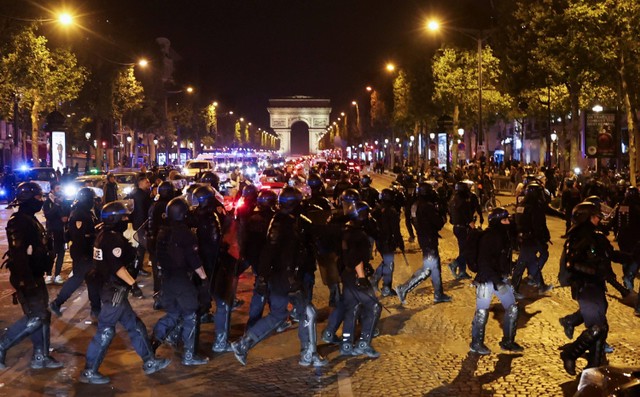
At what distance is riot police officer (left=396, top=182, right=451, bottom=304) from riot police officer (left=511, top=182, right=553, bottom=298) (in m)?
1.49

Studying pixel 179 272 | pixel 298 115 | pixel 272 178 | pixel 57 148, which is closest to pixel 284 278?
pixel 179 272

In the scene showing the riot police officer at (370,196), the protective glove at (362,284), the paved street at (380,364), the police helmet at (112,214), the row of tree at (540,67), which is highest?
the row of tree at (540,67)

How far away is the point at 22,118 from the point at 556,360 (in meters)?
48.5

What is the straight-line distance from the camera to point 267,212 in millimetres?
9062

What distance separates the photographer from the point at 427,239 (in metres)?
11.1

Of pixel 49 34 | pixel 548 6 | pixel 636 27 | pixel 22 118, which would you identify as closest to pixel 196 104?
pixel 22 118

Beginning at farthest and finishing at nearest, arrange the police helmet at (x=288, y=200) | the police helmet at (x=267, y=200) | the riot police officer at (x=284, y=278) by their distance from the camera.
Result: 1. the police helmet at (x=267, y=200)
2. the police helmet at (x=288, y=200)
3. the riot police officer at (x=284, y=278)

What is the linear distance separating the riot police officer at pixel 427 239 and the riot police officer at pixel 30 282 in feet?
16.4

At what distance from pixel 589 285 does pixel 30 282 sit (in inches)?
209

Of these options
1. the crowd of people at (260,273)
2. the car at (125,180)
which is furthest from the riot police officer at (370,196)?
the car at (125,180)

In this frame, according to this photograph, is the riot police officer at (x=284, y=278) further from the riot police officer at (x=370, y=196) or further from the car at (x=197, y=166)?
the car at (x=197, y=166)

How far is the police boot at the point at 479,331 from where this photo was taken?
8.47 m

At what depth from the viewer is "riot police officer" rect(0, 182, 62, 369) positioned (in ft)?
26.0

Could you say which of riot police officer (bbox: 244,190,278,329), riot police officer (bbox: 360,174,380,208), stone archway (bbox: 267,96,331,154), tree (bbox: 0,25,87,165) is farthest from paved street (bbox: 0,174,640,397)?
stone archway (bbox: 267,96,331,154)
